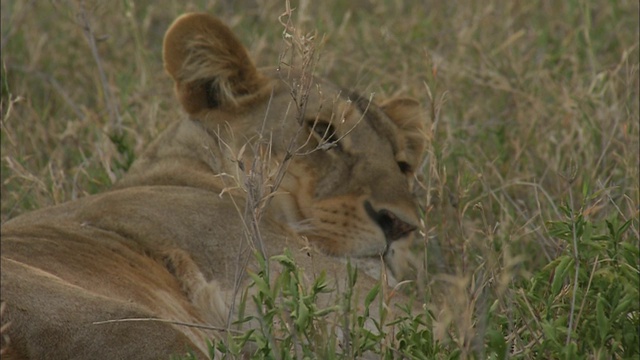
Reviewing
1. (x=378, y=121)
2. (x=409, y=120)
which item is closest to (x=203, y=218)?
(x=378, y=121)

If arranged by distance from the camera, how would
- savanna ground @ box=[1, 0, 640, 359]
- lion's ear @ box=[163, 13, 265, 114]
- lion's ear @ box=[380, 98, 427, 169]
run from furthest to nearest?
lion's ear @ box=[380, 98, 427, 169], lion's ear @ box=[163, 13, 265, 114], savanna ground @ box=[1, 0, 640, 359]

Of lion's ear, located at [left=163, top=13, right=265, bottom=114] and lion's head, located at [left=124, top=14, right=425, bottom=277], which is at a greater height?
lion's ear, located at [left=163, top=13, right=265, bottom=114]

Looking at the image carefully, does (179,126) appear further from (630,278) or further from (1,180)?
(630,278)

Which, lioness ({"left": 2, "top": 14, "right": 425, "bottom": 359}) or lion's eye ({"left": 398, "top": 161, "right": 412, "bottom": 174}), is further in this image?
lion's eye ({"left": 398, "top": 161, "right": 412, "bottom": 174})

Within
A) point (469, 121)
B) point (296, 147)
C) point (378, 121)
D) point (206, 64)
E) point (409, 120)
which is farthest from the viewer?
point (469, 121)

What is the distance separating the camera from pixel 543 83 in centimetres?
523

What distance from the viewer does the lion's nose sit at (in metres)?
3.61

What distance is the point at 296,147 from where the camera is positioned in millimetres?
3553

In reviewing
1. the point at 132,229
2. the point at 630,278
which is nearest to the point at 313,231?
the point at 132,229

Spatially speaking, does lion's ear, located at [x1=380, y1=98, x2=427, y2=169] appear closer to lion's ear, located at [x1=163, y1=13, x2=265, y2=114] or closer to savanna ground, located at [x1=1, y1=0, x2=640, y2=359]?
savanna ground, located at [x1=1, y1=0, x2=640, y2=359]

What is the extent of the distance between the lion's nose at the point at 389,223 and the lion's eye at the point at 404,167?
28 cm

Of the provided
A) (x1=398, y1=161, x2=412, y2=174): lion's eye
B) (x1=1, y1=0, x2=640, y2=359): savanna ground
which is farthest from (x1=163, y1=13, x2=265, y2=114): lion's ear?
(x1=398, y1=161, x2=412, y2=174): lion's eye

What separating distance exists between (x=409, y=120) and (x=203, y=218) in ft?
3.08

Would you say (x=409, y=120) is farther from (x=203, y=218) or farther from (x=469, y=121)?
(x=469, y=121)
